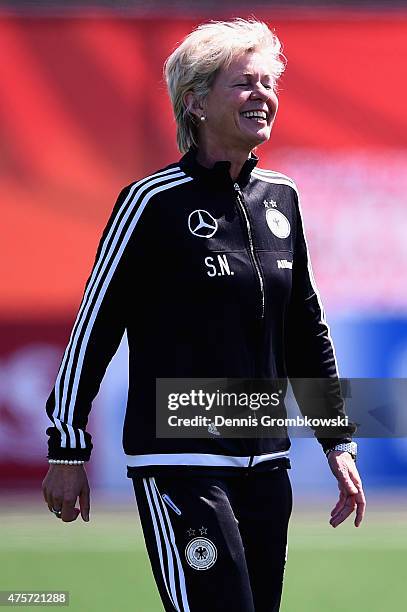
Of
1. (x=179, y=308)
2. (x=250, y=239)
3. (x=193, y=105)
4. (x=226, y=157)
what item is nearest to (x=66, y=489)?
(x=179, y=308)

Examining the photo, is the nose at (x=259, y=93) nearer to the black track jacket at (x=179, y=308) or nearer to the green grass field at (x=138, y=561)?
the black track jacket at (x=179, y=308)

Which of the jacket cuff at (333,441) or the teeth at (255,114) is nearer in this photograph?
the teeth at (255,114)

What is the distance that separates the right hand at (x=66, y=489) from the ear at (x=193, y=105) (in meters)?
0.92

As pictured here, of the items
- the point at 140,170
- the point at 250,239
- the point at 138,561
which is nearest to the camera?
the point at 250,239

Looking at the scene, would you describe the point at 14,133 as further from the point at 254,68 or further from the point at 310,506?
the point at 254,68

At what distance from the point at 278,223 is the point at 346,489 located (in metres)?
0.67

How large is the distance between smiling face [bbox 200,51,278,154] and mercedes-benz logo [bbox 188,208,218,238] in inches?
8.7

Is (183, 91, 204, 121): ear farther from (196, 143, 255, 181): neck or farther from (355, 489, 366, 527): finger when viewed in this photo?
(355, 489, 366, 527): finger

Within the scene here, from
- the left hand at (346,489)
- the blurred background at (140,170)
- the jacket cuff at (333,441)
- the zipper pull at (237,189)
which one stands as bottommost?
the left hand at (346,489)

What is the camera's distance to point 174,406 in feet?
9.70

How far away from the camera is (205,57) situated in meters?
3.19

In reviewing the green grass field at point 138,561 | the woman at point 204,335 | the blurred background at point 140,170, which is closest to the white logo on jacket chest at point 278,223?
the woman at point 204,335

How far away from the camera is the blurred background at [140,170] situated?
588 cm

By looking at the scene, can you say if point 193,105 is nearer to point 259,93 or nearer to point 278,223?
point 259,93
